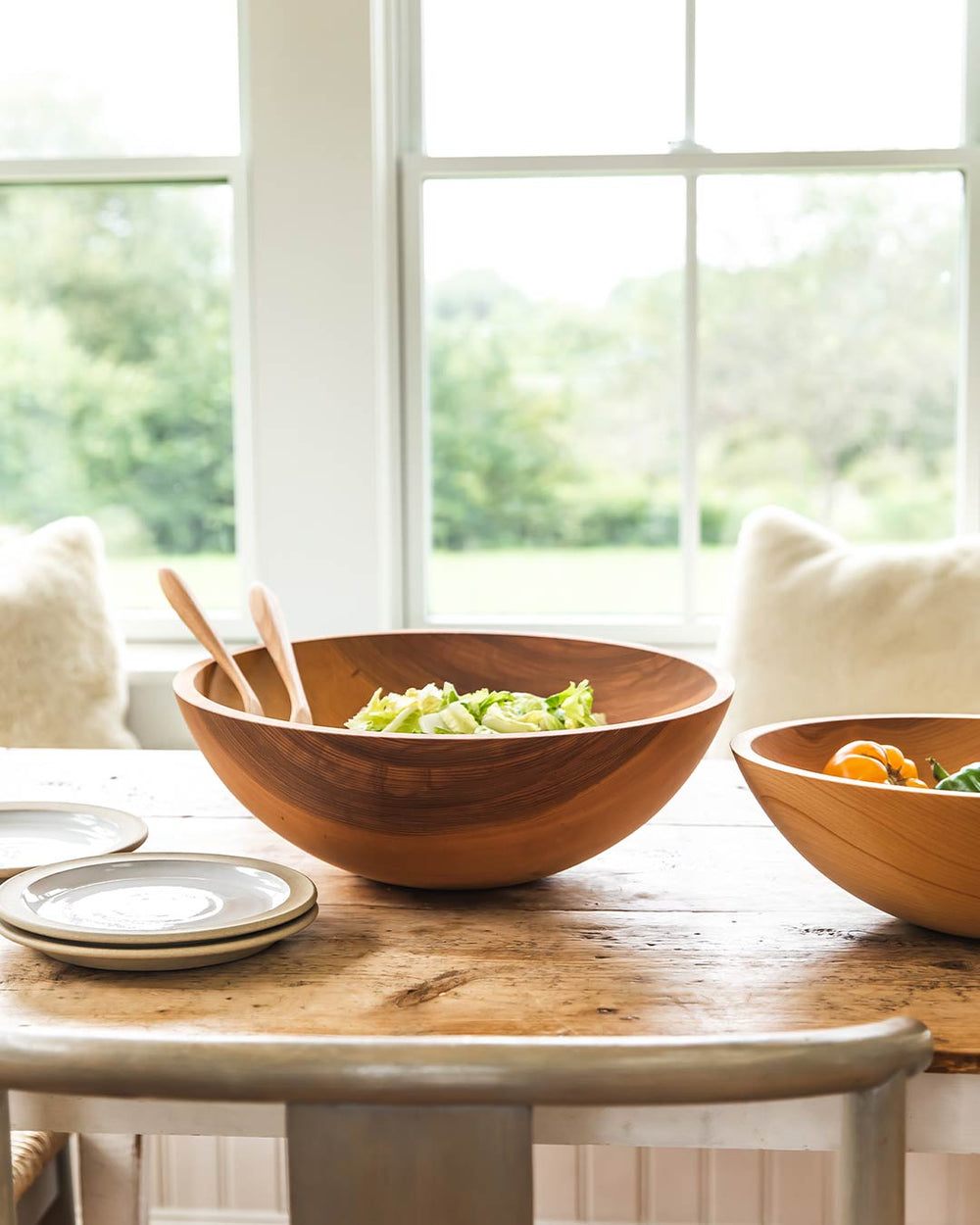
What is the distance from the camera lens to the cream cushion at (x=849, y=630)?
207cm

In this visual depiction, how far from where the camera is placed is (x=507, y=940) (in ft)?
3.04

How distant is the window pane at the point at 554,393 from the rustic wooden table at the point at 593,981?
1.63 m

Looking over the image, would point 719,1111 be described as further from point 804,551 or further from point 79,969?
point 804,551

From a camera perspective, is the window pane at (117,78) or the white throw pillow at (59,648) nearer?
the white throw pillow at (59,648)

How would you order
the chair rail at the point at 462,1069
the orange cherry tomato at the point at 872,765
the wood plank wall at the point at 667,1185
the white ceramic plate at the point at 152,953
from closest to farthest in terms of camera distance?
the chair rail at the point at 462,1069 < the white ceramic plate at the point at 152,953 < the orange cherry tomato at the point at 872,765 < the wood plank wall at the point at 667,1185

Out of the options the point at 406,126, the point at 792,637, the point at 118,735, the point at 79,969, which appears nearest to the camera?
the point at 79,969

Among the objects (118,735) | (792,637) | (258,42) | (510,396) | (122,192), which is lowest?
(118,735)

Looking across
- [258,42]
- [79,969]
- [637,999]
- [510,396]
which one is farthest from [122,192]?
[637,999]

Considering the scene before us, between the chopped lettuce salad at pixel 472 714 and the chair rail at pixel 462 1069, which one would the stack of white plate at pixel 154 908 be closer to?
the chopped lettuce salad at pixel 472 714

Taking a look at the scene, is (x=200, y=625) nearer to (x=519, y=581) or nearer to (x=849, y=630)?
(x=849, y=630)

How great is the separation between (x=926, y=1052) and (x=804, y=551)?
180 cm

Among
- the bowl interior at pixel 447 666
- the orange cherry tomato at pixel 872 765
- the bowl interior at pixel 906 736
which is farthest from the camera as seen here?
the bowl interior at pixel 447 666

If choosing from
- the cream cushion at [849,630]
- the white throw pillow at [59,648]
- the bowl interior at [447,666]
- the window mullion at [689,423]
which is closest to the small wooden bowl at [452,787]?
the bowl interior at [447,666]

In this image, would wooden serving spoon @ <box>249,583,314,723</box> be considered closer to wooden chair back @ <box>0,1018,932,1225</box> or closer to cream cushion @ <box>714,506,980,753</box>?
wooden chair back @ <box>0,1018,932,1225</box>
